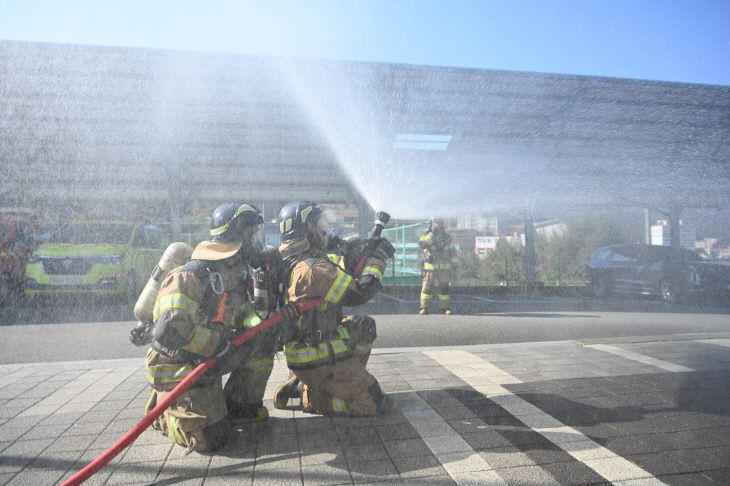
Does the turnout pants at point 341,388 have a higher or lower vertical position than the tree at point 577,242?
lower

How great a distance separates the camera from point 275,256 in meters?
3.21

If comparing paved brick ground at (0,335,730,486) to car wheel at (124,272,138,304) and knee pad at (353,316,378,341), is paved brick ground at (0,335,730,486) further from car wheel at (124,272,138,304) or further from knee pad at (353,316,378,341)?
car wheel at (124,272,138,304)

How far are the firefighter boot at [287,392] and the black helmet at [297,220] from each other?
3.70 ft

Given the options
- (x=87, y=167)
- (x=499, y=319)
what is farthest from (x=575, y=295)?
(x=87, y=167)

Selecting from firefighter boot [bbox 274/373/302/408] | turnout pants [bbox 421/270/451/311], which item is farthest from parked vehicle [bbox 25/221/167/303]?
firefighter boot [bbox 274/373/302/408]

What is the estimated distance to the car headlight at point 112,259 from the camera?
376 inches

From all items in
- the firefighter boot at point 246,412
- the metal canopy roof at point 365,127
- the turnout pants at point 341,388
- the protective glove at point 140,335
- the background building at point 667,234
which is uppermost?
the metal canopy roof at point 365,127

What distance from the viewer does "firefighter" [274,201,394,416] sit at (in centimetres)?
299

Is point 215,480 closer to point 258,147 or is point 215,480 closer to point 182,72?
point 182,72

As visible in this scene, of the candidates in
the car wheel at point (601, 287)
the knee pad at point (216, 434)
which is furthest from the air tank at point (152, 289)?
the car wheel at point (601, 287)

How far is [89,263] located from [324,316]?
8.30 meters

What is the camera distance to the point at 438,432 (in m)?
2.92

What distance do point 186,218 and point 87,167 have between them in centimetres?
1578

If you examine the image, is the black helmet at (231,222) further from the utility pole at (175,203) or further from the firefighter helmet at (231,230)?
the utility pole at (175,203)
